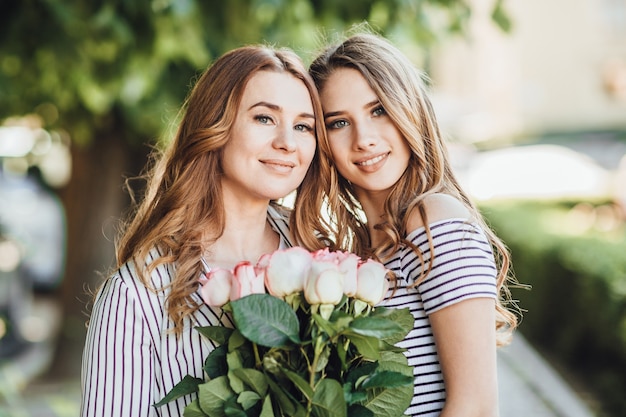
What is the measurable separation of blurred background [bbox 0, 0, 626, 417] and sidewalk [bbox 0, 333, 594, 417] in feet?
0.15

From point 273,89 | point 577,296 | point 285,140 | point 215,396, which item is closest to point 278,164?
point 285,140

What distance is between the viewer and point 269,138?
90.6 inches

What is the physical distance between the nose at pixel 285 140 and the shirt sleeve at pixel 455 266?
435 millimetres

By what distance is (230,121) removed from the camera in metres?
2.33

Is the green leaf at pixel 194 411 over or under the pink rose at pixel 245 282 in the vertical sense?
under

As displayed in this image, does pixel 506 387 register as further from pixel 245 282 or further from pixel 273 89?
pixel 245 282

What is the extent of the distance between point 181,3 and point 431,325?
6.51 feet

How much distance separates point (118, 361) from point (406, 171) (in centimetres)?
101

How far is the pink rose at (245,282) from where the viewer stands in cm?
188

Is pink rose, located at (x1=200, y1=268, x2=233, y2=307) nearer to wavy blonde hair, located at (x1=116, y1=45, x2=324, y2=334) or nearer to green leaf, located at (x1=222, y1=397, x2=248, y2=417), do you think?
green leaf, located at (x1=222, y1=397, x2=248, y2=417)

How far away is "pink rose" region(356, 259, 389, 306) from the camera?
190cm

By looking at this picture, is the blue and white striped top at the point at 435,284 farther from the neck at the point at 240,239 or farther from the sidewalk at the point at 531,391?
the sidewalk at the point at 531,391

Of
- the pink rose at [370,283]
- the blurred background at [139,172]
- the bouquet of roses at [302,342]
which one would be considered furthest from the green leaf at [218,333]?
the blurred background at [139,172]

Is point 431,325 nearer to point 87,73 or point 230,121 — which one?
point 230,121
